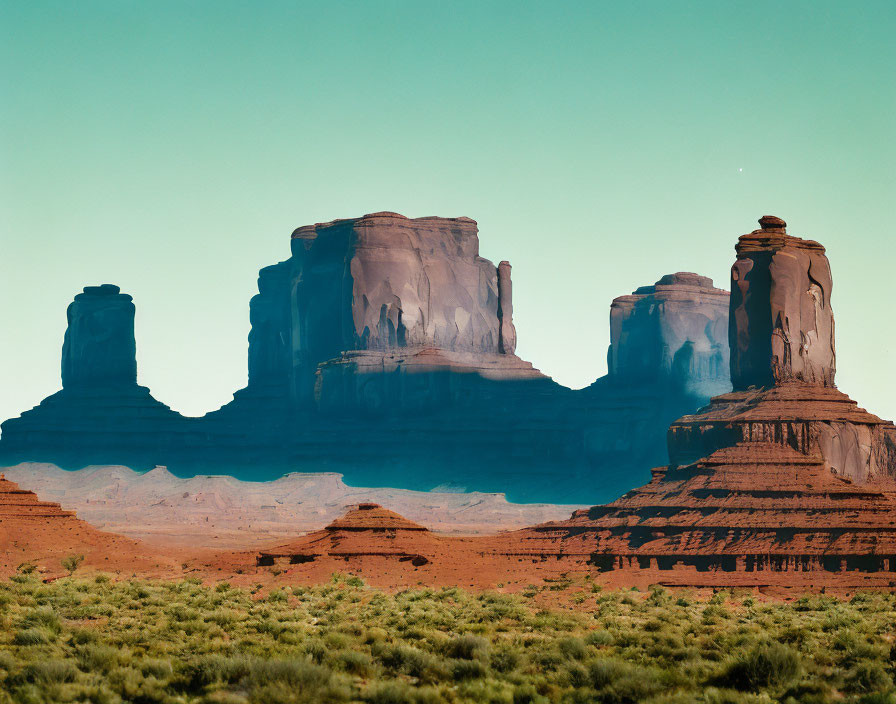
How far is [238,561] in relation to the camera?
236ft

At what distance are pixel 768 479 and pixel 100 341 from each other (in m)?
118

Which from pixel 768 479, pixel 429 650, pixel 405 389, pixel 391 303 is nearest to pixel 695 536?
pixel 768 479

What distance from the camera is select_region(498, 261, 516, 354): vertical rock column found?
569 feet

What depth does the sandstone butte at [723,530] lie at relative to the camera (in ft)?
216

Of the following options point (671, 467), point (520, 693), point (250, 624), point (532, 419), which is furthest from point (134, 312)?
point (520, 693)

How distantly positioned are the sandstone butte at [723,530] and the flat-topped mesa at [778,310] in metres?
4.79

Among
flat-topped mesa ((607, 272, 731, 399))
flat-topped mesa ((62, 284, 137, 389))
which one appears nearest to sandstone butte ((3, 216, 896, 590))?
flat-topped mesa ((607, 272, 731, 399))

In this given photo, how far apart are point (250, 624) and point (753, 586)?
25.0m

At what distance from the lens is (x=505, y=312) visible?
17425 centimetres

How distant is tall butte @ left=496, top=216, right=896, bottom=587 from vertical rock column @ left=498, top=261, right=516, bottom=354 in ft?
248

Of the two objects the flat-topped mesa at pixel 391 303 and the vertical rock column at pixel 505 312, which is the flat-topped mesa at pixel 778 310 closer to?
the flat-topped mesa at pixel 391 303

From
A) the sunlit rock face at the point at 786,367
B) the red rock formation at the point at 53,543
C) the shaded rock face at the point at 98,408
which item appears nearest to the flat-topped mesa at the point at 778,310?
the sunlit rock face at the point at 786,367

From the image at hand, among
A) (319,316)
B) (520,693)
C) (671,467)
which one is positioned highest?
(319,316)

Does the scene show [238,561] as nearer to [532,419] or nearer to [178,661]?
[178,661]
